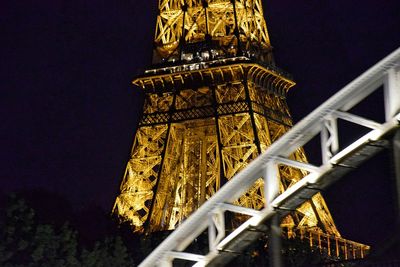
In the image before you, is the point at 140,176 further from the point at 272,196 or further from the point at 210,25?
the point at 272,196

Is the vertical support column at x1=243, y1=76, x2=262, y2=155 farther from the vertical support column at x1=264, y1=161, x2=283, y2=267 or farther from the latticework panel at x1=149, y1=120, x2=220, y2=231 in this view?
the vertical support column at x1=264, y1=161, x2=283, y2=267

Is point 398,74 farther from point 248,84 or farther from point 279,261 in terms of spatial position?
point 248,84

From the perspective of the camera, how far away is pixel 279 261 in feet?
66.2

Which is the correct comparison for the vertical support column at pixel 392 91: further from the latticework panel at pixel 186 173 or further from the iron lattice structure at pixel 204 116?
the latticework panel at pixel 186 173

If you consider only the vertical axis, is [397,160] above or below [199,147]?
below

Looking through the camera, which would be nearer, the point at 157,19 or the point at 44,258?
the point at 44,258

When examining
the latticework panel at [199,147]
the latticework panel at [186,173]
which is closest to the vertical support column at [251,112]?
the latticework panel at [199,147]

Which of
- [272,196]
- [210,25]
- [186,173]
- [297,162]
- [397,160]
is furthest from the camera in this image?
[210,25]

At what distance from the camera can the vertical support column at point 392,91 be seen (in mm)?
20312

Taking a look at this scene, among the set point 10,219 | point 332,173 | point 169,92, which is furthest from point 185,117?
point 332,173

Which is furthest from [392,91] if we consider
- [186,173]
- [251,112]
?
[186,173]

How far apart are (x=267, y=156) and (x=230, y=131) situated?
5304 cm

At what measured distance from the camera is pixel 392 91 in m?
20.3

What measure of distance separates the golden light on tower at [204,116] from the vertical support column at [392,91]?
4893 centimetres
